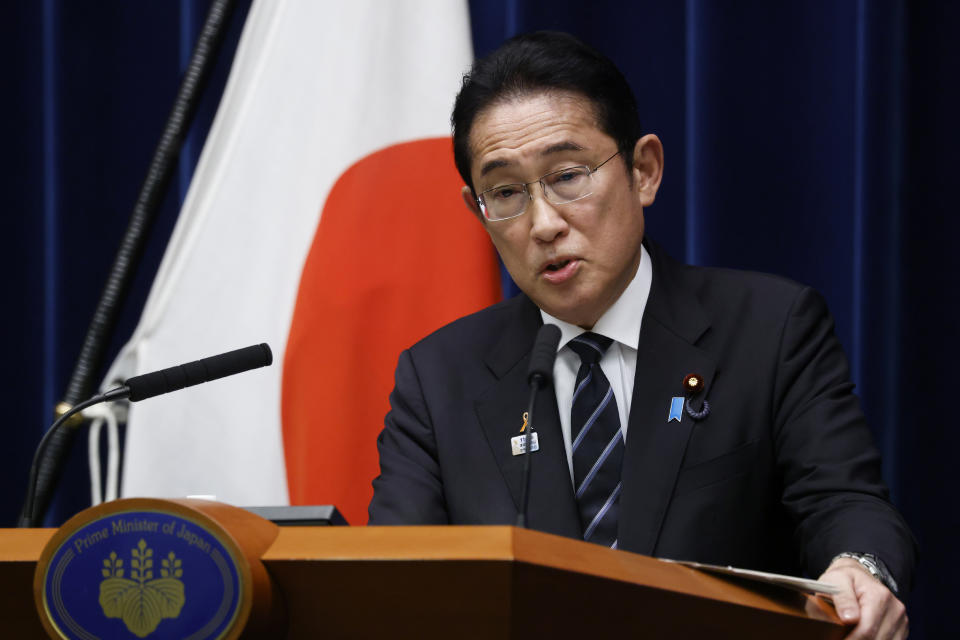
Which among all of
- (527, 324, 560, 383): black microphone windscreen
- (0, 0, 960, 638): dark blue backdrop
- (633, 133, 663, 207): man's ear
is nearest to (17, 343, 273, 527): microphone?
(527, 324, 560, 383): black microphone windscreen

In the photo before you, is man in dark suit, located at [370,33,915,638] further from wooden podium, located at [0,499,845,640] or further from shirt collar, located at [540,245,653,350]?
wooden podium, located at [0,499,845,640]


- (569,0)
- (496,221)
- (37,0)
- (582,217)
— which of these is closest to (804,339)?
(582,217)

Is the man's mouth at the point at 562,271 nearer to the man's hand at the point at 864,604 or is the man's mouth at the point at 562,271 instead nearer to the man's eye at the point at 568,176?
the man's eye at the point at 568,176

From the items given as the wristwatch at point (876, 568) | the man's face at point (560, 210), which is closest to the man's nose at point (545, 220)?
the man's face at point (560, 210)

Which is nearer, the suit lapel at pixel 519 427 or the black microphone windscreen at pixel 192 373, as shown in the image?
the black microphone windscreen at pixel 192 373

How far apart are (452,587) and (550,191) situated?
36.0 inches

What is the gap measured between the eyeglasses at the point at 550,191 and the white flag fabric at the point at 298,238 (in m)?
0.39

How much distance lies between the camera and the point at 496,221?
1562mm

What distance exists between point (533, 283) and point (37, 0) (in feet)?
5.25

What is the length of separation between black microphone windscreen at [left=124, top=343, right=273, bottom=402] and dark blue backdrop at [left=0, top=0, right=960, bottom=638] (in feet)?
4.24

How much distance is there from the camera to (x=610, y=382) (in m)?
1.53

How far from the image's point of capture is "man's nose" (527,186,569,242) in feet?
4.91

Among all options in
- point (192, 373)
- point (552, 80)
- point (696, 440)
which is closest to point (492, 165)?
point (552, 80)

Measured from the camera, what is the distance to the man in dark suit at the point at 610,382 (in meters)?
1.41
